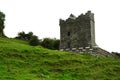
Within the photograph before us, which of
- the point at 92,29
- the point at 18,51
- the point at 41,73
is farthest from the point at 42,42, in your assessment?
the point at 41,73

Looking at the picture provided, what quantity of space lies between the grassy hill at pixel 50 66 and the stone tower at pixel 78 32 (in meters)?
13.0

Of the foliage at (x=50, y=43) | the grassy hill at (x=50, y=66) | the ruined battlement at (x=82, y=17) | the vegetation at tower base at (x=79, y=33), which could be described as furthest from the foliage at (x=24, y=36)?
the grassy hill at (x=50, y=66)

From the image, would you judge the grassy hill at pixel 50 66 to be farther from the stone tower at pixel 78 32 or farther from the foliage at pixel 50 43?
the foliage at pixel 50 43

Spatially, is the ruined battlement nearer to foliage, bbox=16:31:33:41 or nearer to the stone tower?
the stone tower

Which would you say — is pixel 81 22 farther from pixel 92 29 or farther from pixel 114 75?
pixel 114 75

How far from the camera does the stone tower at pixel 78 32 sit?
66750mm

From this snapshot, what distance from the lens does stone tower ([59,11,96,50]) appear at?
66.8m

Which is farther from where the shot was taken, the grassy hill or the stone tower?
the stone tower

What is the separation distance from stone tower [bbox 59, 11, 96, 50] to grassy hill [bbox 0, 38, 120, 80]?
42.7 feet

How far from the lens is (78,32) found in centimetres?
6825

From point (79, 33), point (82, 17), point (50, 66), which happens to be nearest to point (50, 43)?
point (79, 33)

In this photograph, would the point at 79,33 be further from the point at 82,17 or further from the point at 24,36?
the point at 24,36

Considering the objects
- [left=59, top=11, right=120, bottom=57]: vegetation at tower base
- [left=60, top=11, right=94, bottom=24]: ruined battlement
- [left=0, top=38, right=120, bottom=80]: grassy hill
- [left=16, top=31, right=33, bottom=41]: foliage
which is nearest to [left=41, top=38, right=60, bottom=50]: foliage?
[left=59, top=11, right=120, bottom=57]: vegetation at tower base

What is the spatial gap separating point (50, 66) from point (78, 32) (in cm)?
2228
